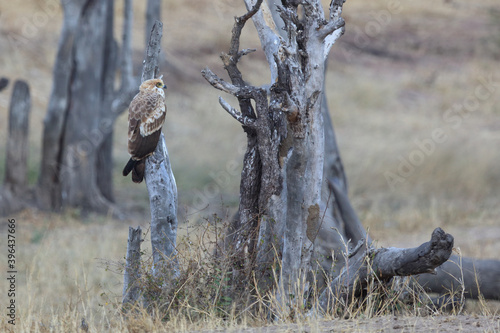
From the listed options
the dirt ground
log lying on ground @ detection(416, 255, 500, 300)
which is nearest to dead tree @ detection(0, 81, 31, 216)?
log lying on ground @ detection(416, 255, 500, 300)

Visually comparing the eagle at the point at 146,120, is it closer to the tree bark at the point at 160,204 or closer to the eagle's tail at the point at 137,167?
the eagle's tail at the point at 137,167

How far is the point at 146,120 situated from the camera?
4.34 metres

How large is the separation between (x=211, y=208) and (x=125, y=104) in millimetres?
2403

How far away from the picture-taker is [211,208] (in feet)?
37.5

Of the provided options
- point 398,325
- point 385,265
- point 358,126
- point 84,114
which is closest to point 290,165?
point 385,265

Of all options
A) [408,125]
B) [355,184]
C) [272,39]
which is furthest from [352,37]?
[272,39]

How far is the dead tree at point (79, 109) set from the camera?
1061cm

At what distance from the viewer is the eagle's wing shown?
434 centimetres

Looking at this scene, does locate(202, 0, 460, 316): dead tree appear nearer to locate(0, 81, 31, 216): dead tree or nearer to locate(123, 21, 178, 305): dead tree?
locate(123, 21, 178, 305): dead tree

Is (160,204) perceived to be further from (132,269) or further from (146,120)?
(146,120)

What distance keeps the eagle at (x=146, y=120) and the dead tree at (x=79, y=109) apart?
20.5ft

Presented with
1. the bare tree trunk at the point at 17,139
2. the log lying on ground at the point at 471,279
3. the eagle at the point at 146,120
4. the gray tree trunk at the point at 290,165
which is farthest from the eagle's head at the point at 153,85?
the bare tree trunk at the point at 17,139

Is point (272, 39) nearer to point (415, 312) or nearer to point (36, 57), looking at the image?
point (415, 312)

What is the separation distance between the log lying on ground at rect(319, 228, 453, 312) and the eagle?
1.56 meters
